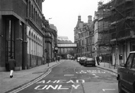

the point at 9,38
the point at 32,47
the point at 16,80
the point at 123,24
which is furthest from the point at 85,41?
the point at 16,80

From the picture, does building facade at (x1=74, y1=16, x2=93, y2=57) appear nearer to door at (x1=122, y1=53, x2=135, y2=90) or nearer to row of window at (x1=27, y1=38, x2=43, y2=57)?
row of window at (x1=27, y1=38, x2=43, y2=57)

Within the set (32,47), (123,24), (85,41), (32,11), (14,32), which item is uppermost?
(32,11)

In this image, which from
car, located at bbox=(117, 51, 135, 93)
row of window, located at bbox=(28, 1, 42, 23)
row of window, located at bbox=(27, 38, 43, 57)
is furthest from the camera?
row of window, located at bbox=(28, 1, 42, 23)

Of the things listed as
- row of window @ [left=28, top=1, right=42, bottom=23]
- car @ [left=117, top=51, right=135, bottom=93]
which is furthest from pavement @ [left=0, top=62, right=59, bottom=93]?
row of window @ [left=28, top=1, right=42, bottom=23]

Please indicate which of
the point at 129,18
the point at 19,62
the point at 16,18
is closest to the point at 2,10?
the point at 16,18

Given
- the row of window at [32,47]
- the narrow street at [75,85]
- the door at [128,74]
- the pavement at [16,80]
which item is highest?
the row of window at [32,47]

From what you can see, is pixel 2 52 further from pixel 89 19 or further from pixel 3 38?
pixel 89 19

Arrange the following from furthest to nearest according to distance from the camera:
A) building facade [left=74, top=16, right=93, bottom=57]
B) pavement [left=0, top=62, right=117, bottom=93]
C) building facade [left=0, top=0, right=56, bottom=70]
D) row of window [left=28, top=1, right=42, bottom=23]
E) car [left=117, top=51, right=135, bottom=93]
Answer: building facade [left=74, top=16, right=93, bottom=57], row of window [left=28, top=1, right=42, bottom=23], building facade [left=0, top=0, right=56, bottom=70], pavement [left=0, top=62, right=117, bottom=93], car [left=117, top=51, right=135, bottom=93]

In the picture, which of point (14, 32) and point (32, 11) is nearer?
point (14, 32)

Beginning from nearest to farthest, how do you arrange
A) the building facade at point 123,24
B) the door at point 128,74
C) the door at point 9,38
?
1. the door at point 128,74
2. the door at point 9,38
3. the building facade at point 123,24

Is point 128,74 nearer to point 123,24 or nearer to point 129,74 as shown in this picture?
point 129,74

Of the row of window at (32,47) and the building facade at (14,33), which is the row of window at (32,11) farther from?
the row of window at (32,47)

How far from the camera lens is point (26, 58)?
3047cm

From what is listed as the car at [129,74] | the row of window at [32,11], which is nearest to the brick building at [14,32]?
the row of window at [32,11]
